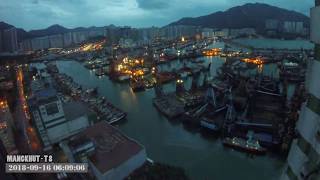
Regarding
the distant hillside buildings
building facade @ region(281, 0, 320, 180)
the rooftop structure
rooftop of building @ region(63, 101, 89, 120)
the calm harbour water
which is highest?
the distant hillside buildings

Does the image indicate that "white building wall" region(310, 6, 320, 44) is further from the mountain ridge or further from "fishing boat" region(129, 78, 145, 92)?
the mountain ridge

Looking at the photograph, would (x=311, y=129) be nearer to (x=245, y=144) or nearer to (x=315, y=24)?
(x=315, y=24)

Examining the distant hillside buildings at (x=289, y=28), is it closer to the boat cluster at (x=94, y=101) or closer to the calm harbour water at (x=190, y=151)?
the boat cluster at (x=94, y=101)

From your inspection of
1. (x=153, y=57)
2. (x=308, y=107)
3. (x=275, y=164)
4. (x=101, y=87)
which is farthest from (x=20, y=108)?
(x=153, y=57)

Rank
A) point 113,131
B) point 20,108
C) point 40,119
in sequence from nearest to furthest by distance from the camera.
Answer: point 113,131 < point 40,119 < point 20,108

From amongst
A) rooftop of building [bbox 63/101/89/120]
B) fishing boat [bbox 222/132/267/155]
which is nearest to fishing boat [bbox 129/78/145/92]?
rooftop of building [bbox 63/101/89/120]

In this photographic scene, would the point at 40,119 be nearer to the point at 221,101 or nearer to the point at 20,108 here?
the point at 20,108

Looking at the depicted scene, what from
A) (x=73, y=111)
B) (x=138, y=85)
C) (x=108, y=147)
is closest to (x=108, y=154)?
(x=108, y=147)
